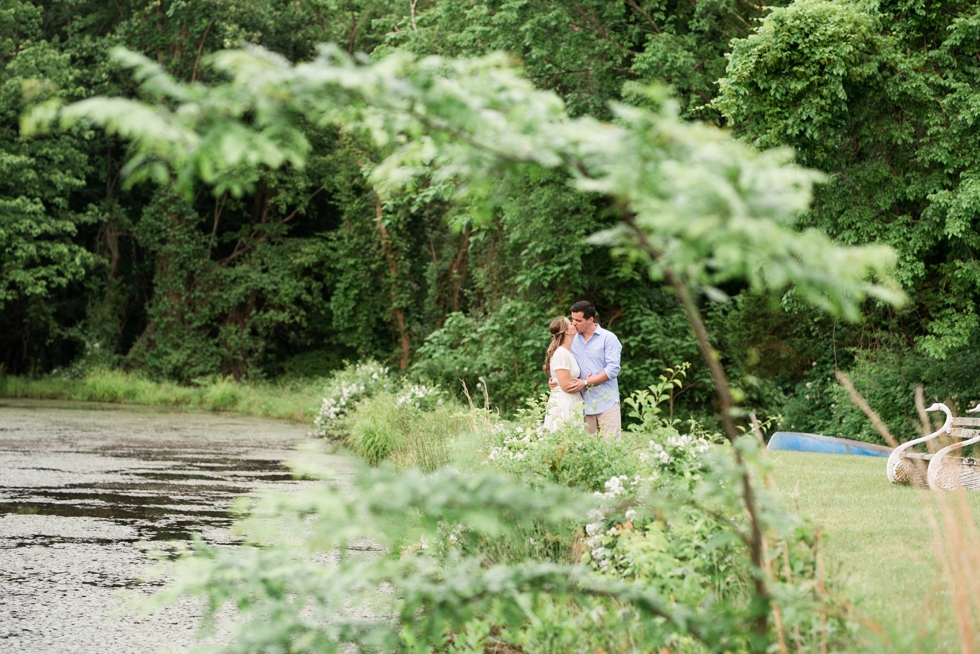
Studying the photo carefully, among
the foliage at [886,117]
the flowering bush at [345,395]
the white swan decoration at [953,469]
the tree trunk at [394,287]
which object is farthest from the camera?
the tree trunk at [394,287]

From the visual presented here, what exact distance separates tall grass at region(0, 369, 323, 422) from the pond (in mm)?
5593

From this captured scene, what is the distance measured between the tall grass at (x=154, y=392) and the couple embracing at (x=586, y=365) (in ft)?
58.6

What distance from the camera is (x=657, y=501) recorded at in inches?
138

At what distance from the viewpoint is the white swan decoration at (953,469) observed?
8.65 metres

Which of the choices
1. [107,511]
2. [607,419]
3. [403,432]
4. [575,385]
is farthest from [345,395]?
[575,385]

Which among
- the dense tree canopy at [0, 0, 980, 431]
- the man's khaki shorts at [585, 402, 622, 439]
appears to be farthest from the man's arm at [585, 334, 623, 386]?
the dense tree canopy at [0, 0, 980, 431]

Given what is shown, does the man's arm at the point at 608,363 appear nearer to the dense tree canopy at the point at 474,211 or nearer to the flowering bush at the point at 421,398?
the dense tree canopy at the point at 474,211

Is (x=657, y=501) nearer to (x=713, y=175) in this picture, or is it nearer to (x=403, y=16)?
(x=713, y=175)

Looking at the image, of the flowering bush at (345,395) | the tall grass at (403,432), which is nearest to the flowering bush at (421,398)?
the tall grass at (403,432)

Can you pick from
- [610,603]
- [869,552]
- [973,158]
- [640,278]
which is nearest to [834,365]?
[640,278]

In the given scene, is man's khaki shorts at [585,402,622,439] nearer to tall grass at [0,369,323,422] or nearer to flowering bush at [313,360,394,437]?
flowering bush at [313,360,394,437]

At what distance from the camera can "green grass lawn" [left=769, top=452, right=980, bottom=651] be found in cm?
441

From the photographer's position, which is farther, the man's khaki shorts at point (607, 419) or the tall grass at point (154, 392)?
the tall grass at point (154, 392)

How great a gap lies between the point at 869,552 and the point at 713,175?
4.46m
